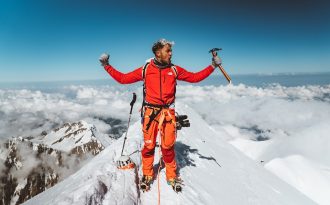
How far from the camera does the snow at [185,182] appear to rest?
5310mm

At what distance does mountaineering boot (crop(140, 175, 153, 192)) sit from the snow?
16 cm

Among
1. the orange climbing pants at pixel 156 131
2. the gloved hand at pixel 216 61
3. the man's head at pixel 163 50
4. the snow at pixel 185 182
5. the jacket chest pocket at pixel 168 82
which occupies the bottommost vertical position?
the snow at pixel 185 182

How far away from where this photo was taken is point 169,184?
7164 millimetres

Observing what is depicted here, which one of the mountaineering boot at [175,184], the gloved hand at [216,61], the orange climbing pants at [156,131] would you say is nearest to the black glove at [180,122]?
the orange climbing pants at [156,131]

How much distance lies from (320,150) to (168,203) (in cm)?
21847

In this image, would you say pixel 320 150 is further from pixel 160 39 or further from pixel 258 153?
pixel 160 39

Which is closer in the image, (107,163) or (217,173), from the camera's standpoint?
(107,163)

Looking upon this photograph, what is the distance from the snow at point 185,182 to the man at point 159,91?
0.50 m

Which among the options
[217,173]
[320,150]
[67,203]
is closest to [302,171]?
[217,173]

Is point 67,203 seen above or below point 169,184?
above

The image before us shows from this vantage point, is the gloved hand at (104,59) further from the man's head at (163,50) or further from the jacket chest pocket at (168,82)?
the jacket chest pocket at (168,82)

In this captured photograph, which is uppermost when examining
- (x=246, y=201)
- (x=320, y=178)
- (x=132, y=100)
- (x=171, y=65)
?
(x=171, y=65)

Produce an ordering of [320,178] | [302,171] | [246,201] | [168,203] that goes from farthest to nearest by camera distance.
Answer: [302,171] < [320,178] < [246,201] < [168,203]

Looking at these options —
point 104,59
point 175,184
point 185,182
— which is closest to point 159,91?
point 104,59
